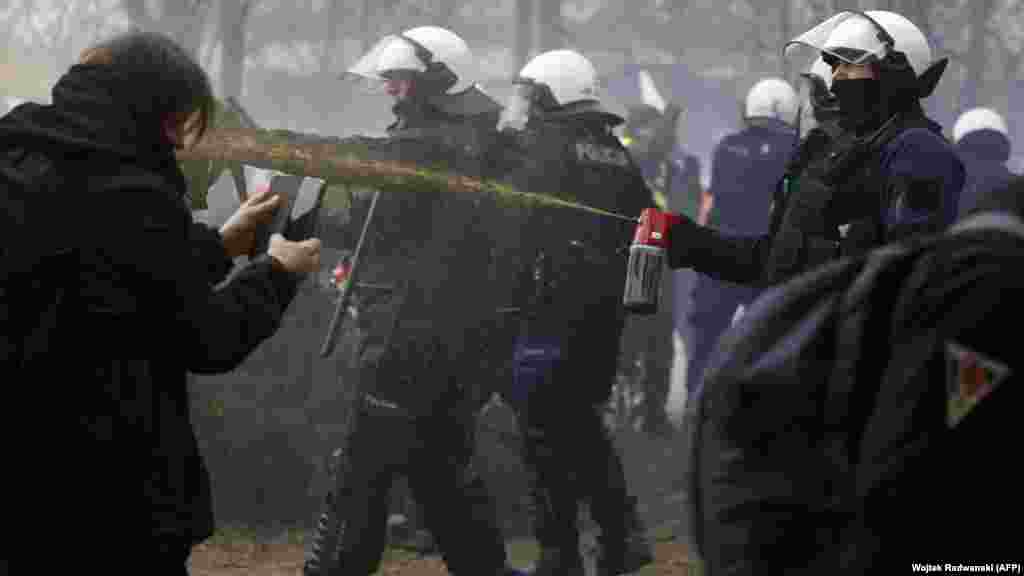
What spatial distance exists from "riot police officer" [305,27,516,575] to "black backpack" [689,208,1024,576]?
3.48m

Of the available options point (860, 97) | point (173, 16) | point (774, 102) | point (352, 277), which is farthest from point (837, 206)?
point (173, 16)

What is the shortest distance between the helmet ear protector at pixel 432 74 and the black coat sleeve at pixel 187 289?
3.21 metres

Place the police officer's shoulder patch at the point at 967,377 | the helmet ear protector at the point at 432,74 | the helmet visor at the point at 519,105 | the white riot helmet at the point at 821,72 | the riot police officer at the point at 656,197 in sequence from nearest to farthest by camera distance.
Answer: the police officer's shoulder patch at the point at 967,377 → the white riot helmet at the point at 821,72 → the helmet ear protector at the point at 432,74 → the helmet visor at the point at 519,105 → the riot police officer at the point at 656,197

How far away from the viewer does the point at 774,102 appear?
37.0 ft

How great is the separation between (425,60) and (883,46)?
2.08m

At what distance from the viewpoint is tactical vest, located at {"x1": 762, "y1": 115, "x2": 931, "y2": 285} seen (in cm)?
439

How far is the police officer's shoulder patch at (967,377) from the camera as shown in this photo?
6.36ft

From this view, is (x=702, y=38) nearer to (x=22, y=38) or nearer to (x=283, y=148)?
(x=22, y=38)

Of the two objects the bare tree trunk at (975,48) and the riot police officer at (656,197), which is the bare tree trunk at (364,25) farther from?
the riot police officer at (656,197)

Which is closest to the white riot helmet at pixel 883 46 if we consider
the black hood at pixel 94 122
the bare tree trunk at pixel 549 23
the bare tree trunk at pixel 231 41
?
→ the black hood at pixel 94 122

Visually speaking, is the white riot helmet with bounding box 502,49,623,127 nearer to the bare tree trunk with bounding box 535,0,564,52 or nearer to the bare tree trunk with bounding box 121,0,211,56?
the bare tree trunk with bounding box 121,0,211,56

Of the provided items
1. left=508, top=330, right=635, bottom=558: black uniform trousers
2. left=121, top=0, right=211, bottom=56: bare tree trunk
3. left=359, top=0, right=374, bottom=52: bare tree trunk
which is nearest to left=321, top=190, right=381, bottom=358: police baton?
left=508, top=330, right=635, bottom=558: black uniform trousers

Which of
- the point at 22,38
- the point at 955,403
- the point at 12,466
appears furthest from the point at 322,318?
the point at 22,38

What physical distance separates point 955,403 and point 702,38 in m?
26.0
